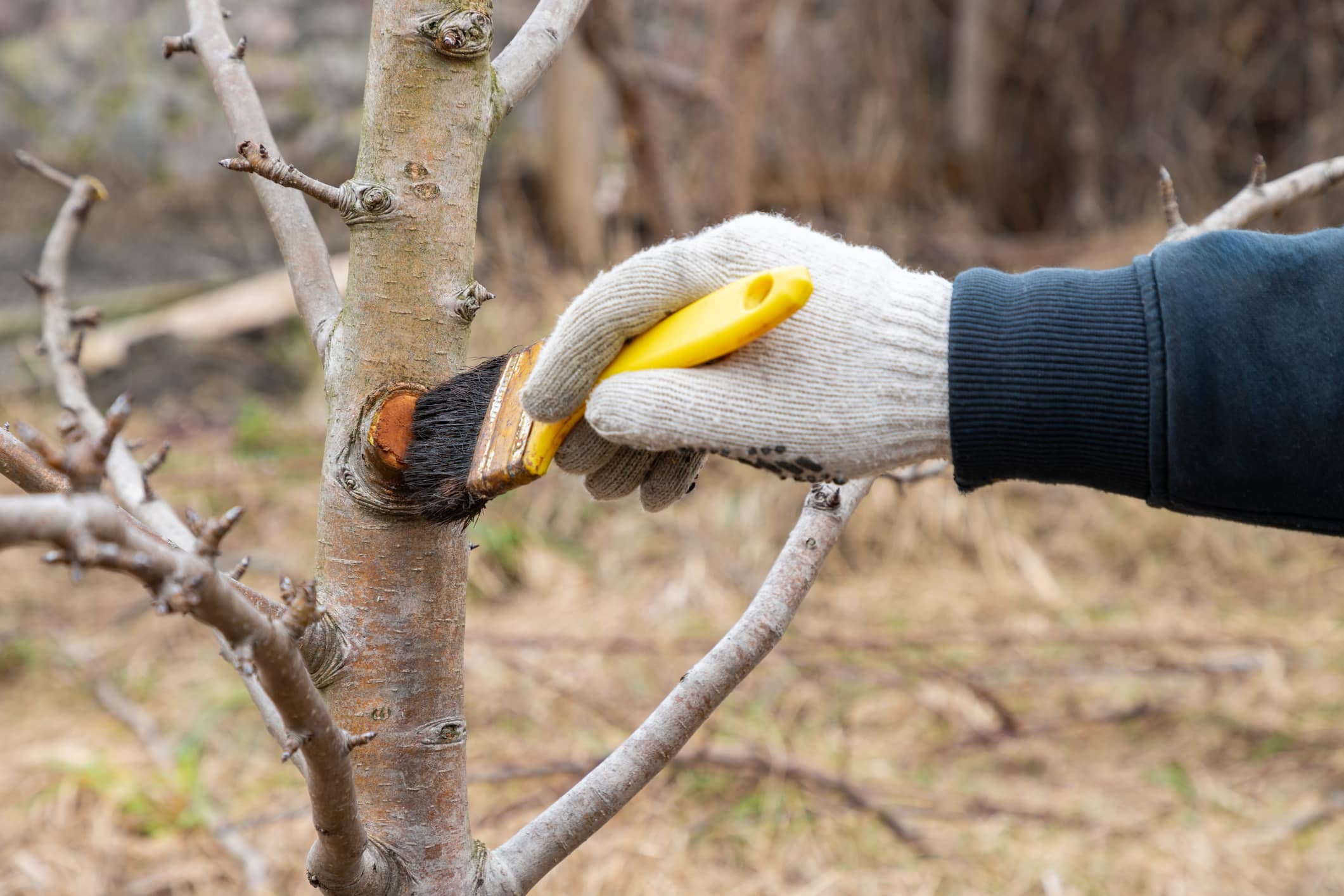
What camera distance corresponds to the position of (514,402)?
3.10ft

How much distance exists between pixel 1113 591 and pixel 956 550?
0.48 metres

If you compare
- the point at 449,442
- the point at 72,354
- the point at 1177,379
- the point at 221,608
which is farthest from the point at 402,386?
the point at 1177,379

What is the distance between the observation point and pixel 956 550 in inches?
135

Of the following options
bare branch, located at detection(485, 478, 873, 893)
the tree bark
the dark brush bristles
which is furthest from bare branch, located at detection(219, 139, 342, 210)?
bare branch, located at detection(485, 478, 873, 893)

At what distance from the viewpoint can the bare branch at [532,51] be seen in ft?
Result: 3.51

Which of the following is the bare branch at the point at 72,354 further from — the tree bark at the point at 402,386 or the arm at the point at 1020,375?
the arm at the point at 1020,375

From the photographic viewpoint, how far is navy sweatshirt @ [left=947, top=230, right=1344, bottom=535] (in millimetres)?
854

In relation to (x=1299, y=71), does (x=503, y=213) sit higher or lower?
lower

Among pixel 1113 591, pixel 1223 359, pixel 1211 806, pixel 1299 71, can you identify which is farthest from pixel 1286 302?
pixel 1299 71

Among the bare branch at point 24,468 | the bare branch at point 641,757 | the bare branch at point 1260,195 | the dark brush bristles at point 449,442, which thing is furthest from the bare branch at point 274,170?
the bare branch at point 1260,195

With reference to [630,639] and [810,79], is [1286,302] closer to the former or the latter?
[630,639]

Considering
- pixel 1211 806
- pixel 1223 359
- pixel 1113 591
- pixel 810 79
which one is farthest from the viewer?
pixel 810 79

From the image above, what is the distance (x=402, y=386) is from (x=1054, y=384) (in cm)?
57

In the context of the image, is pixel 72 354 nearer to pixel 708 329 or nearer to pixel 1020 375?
pixel 708 329
